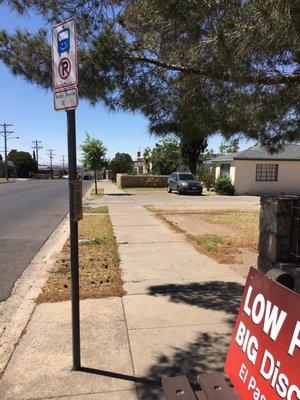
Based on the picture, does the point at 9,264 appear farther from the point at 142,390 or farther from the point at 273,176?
the point at 273,176

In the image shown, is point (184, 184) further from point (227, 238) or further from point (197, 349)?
point (197, 349)

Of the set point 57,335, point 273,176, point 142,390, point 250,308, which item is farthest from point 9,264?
point 273,176

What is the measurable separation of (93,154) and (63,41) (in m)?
30.4

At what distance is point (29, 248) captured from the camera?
34.1ft

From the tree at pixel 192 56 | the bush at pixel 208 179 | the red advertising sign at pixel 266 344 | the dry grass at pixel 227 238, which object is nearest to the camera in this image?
the red advertising sign at pixel 266 344

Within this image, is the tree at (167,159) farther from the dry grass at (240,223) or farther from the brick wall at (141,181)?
the dry grass at (240,223)

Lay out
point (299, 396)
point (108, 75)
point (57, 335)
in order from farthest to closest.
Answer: point (108, 75), point (57, 335), point (299, 396)

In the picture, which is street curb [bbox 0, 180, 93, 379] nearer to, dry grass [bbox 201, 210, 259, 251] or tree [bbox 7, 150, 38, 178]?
dry grass [bbox 201, 210, 259, 251]

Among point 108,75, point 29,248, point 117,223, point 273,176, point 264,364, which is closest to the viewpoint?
point 264,364

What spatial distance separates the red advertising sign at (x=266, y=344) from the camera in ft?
7.57

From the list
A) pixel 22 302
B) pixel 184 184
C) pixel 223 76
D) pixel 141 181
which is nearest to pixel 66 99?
pixel 223 76

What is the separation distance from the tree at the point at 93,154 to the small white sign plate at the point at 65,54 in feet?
98.7

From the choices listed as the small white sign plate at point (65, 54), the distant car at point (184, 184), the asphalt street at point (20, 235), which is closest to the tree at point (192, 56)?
the small white sign plate at point (65, 54)

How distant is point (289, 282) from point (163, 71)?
404 cm
